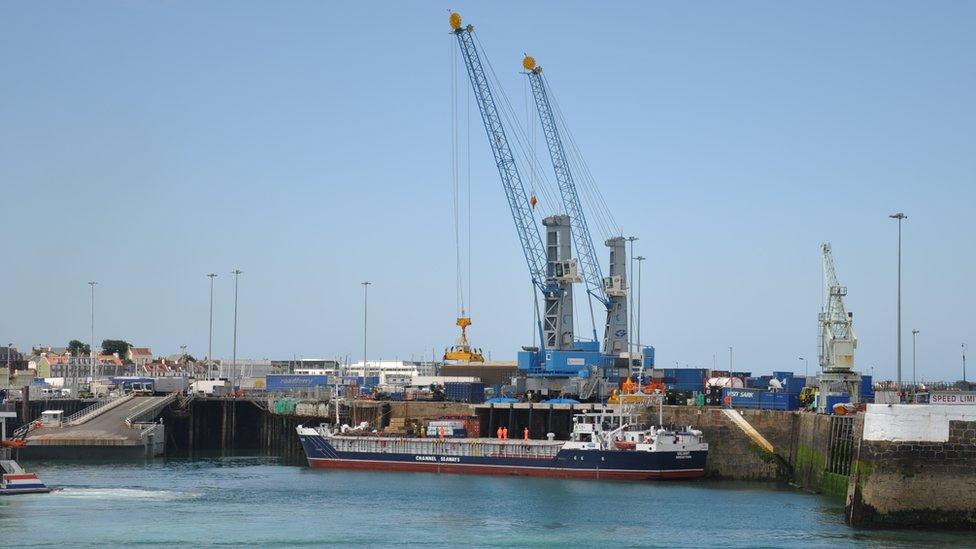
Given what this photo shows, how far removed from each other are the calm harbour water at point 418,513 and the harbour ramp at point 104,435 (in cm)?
1436

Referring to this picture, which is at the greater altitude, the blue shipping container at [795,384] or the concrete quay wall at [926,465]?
the blue shipping container at [795,384]

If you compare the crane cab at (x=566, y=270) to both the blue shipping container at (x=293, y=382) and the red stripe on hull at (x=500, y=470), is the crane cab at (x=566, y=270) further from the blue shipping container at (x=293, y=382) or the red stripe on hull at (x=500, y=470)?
the red stripe on hull at (x=500, y=470)

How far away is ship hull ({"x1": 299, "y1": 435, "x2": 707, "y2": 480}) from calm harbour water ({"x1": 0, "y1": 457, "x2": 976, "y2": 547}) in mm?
1774

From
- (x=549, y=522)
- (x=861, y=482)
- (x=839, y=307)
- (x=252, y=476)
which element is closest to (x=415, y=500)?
(x=549, y=522)

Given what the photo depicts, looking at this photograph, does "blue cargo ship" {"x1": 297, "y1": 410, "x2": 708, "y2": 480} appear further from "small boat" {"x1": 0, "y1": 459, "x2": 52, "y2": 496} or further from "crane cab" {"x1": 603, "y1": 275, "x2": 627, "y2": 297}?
"crane cab" {"x1": 603, "y1": 275, "x2": 627, "y2": 297}

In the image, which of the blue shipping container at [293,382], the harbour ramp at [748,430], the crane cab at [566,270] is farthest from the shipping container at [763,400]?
the blue shipping container at [293,382]

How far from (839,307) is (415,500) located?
4239cm

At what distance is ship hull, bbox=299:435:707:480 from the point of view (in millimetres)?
85625

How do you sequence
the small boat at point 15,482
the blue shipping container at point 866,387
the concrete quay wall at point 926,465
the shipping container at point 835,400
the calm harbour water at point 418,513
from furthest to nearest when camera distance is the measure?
the blue shipping container at point 866,387 → the shipping container at point 835,400 → the small boat at point 15,482 → the calm harbour water at point 418,513 → the concrete quay wall at point 926,465

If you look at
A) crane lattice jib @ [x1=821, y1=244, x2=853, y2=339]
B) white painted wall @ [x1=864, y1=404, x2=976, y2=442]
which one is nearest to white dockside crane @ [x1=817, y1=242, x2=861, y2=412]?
crane lattice jib @ [x1=821, y1=244, x2=853, y2=339]

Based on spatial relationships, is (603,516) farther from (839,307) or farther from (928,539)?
(839,307)

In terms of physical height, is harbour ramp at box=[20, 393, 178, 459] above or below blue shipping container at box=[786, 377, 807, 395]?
below

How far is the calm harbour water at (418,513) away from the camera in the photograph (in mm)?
59031

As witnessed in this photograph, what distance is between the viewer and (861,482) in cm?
5700
